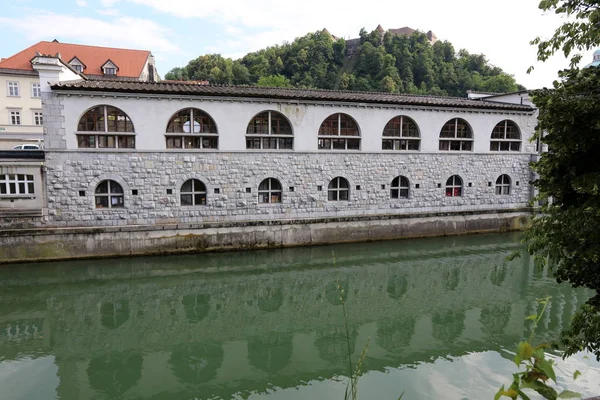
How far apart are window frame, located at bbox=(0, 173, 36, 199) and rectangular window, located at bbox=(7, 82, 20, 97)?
21317 mm

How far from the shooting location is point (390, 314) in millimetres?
9453

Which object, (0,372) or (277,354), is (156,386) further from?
(0,372)

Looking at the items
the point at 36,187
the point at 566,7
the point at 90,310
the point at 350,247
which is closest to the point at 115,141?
the point at 36,187

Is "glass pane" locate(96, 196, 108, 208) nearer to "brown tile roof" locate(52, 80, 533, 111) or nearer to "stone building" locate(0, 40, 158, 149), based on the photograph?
"brown tile roof" locate(52, 80, 533, 111)

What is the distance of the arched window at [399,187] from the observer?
16109 millimetres

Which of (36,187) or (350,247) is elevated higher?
(36,187)

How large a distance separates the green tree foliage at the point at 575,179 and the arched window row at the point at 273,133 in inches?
439

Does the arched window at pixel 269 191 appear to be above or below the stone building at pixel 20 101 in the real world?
below

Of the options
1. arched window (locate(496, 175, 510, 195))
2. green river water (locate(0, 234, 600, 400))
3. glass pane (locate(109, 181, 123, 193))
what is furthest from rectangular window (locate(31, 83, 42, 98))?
arched window (locate(496, 175, 510, 195))

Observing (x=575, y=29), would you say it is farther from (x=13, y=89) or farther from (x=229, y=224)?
(x=13, y=89)

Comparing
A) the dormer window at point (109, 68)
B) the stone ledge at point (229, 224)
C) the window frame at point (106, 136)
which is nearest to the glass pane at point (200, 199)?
the stone ledge at point (229, 224)

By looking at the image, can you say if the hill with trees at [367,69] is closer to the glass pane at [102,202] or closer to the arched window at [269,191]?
the arched window at [269,191]

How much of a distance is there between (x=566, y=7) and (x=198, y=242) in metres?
11.6

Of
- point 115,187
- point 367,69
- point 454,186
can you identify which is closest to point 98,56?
point 115,187
